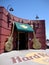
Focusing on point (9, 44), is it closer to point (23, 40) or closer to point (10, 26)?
point (10, 26)

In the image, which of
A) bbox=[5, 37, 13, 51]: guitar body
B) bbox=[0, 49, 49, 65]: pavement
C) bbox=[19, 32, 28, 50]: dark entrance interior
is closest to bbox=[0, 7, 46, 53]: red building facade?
bbox=[5, 37, 13, 51]: guitar body

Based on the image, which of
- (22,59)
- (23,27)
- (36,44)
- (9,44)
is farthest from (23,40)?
(22,59)

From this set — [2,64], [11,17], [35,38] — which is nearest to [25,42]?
[35,38]

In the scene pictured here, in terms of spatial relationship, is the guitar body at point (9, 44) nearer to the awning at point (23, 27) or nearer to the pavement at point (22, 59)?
the awning at point (23, 27)

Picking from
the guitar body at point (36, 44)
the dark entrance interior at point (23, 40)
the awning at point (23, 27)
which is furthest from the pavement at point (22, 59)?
the dark entrance interior at point (23, 40)

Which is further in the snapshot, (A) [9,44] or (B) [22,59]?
(A) [9,44]

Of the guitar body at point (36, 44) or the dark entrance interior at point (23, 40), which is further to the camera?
the dark entrance interior at point (23, 40)

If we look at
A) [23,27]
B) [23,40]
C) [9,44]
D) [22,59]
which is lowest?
[22,59]

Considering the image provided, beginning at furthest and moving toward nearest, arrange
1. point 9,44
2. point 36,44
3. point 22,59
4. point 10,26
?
point 36,44 → point 10,26 → point 9,44 → point 22,59

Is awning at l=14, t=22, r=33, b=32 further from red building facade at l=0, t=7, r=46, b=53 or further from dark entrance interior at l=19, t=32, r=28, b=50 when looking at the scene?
dark entrance interior at l=19, t=32, r=28, b=50

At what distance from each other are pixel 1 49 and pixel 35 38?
598cm

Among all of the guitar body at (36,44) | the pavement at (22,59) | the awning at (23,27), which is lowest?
the pavement at (22,59)

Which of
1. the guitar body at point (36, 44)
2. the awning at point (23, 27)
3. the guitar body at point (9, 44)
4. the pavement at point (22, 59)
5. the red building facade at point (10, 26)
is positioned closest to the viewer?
the pavement at point (22, 59)

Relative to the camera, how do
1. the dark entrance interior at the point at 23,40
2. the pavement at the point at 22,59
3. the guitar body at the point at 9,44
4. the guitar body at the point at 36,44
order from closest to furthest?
the pavement at the point at 22,59
the guitar body at the point at 9,44
the guitar body at the point at 36,44
the dark entrance interior at the point at 23,40
